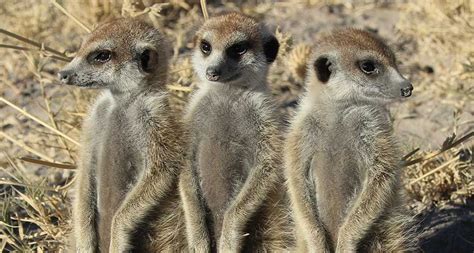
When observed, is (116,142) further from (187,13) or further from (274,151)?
(187,13)

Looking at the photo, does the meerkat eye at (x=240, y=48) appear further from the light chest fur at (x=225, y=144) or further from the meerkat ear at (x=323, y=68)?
the meerkat ear at (x=323, y=68)

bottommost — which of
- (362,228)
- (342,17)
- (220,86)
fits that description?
(342,17)

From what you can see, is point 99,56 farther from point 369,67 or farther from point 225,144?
point 369,67

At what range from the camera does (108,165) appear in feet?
14.7

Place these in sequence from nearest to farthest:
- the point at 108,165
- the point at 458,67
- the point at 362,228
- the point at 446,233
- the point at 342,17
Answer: the point at 362,228, the point at 108,165, the point at 446,233, the point at 458,67, the point at 342,17

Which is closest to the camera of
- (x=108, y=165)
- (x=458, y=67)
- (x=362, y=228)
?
(x=362, y=228)

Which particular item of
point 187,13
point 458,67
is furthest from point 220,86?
point 187,13

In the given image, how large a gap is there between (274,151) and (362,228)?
0.52 m

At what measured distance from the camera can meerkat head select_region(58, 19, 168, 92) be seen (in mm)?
4410

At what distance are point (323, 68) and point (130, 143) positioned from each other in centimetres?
89

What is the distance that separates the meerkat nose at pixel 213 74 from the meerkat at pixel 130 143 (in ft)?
0.88

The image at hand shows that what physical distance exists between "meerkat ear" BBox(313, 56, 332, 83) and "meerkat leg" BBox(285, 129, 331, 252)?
0.27 metres

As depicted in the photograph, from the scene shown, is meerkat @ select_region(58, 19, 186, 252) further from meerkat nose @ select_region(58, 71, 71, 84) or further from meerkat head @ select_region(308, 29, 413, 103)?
meerkat head @ select_region(308, 29, 413, 103)

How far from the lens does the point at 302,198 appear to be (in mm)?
4312
